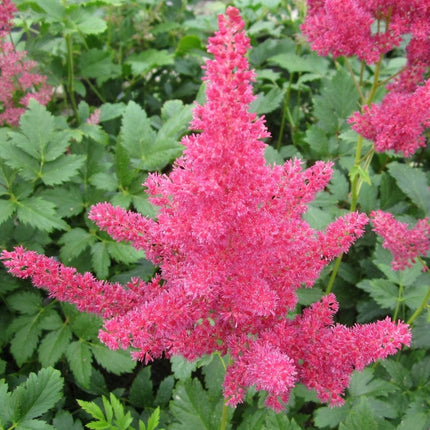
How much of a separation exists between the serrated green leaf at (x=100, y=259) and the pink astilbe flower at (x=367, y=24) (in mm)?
1176

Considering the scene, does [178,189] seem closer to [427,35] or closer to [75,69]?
[427,35]

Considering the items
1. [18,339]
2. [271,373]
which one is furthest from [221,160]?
[18,339]

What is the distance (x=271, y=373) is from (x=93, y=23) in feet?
6.67

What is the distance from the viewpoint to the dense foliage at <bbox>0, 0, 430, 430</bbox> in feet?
3.95

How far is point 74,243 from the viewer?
212 cm

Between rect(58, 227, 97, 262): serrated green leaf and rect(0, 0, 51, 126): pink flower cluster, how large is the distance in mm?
743

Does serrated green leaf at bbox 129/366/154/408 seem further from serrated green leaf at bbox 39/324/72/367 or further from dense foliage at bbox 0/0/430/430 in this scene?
serrated green leaf at bbox 39/324/72/367

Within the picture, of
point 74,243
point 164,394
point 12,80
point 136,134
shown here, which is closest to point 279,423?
point 164,394

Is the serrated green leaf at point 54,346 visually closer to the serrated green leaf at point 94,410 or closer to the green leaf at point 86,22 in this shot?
the serrated green leaf at point 94,410

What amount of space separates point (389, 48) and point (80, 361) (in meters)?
1.68

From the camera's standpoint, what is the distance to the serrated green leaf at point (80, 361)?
1.96 m

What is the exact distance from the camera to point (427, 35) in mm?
1893

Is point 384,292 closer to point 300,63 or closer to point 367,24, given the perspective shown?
point 367,24

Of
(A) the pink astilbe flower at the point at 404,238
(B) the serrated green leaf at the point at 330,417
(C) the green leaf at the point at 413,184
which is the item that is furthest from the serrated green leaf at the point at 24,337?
(C) the green leaf at the point at 413,184
